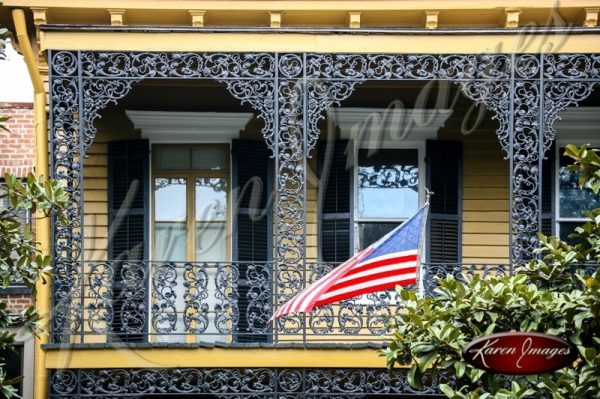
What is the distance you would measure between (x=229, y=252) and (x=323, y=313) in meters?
1.81

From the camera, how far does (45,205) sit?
14.8 metres

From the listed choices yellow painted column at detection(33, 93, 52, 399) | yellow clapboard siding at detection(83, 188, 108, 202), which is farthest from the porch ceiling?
yellow clapboard siding at detection(83, 188, 108, 202)

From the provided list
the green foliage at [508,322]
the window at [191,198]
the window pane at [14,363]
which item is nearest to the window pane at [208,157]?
the window at [191,198]

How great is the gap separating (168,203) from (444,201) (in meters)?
3.64

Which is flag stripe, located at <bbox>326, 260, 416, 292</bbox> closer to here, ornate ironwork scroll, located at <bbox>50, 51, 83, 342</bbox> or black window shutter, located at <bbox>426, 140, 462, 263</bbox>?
black window shutter, located at <bbox>426, 140, 462, 263</bbox>

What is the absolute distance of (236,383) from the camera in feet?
57.1

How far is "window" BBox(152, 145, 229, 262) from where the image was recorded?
19.5m

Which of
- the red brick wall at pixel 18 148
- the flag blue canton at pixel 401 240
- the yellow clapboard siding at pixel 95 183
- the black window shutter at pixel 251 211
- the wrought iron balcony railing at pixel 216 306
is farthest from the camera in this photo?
the red brick wall at pixel 18 148

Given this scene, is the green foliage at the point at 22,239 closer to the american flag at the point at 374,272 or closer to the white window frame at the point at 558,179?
the american flag at the point at 374,272

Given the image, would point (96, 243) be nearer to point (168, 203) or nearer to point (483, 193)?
point (168, 203)

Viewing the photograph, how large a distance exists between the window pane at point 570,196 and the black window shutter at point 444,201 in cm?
140

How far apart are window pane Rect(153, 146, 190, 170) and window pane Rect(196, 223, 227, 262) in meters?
0.83

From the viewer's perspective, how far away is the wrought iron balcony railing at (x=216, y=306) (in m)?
17.2

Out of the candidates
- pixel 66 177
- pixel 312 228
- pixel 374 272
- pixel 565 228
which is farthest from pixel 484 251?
pixel 66 177
